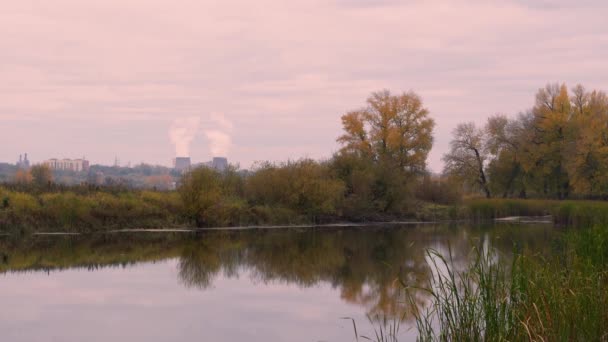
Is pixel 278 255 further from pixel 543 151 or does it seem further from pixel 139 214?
pixel 543 151

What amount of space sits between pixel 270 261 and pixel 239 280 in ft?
10.8

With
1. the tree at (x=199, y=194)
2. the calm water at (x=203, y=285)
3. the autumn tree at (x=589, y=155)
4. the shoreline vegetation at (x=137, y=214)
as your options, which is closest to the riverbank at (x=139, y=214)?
the shoreline vegetation at (x=137, y=214)

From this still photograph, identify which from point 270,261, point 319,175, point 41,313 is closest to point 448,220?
point 319,175

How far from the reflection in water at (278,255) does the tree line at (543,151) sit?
18332 millimetres

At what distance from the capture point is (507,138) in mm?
51906

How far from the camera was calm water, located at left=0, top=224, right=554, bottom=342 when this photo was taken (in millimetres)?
11352

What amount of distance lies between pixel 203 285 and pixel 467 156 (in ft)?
132

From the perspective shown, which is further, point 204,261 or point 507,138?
point 507,138

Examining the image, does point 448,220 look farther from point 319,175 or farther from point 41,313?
point 41,313

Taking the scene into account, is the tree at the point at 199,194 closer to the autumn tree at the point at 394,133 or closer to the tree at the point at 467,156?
the autumn tree at the point at 394,133

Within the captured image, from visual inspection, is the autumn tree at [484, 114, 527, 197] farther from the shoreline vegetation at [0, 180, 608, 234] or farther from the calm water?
the calm water

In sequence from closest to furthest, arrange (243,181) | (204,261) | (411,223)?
(204,261) < (243,181) < (411,223)

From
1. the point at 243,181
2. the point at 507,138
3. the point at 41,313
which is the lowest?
the point at 41,313

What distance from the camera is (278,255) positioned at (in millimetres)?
21047
